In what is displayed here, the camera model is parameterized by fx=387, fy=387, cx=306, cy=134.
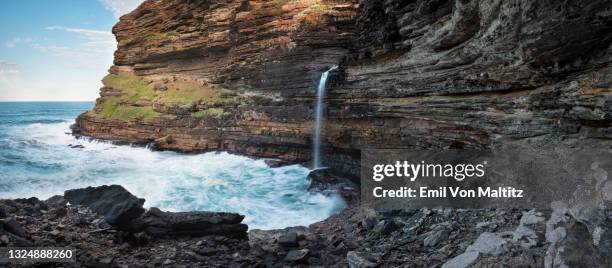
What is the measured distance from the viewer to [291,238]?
29.0 ft

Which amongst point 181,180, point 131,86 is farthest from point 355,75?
point 131,86

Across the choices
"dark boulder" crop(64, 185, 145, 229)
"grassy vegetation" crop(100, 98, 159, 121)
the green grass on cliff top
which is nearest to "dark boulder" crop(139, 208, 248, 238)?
"dark boulder" crop(64, 185, 145, 229)

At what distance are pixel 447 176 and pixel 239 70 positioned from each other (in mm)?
15340

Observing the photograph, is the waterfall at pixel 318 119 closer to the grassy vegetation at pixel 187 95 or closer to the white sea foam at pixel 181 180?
the white sea foam at pixel 181 180

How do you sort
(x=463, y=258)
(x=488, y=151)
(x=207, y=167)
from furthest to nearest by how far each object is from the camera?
(x=207, y=167) → (x=488, y=151) → (x=463, y=258)

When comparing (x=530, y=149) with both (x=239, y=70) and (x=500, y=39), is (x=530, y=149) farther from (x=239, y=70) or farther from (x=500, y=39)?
(x=239, y=70)

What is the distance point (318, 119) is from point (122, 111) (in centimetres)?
1736

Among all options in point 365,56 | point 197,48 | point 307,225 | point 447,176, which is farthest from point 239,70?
point 447,176

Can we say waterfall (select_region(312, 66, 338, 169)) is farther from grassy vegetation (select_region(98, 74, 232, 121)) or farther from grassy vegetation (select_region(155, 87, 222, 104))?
grassy vegetation (select_region(155, 87, 222, 104))

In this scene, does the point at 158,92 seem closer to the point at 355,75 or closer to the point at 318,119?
the point at 318,119

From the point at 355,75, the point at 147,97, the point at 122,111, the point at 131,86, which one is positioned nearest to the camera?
the point at 355,75

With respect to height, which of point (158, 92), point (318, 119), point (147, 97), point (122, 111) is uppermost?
point (158, 92)

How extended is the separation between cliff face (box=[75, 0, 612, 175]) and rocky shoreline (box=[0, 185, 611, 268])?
2397 millimetres

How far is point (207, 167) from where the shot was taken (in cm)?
1961
